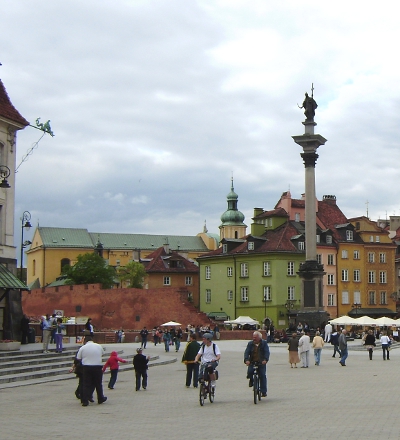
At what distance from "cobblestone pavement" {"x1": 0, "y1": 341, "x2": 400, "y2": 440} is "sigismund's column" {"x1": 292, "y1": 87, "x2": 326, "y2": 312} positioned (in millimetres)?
26100

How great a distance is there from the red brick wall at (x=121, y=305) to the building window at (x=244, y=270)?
29.1ft

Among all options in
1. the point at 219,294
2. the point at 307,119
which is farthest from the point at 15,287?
the point at 219,294

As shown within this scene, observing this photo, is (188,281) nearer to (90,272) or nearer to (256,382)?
(90,272)

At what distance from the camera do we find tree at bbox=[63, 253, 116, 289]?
314 ft

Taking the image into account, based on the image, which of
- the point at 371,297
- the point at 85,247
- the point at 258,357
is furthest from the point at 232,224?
the point at 258,357

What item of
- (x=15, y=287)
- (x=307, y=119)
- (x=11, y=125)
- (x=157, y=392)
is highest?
(x=307, y=119)

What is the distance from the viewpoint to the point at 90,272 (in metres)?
95.8

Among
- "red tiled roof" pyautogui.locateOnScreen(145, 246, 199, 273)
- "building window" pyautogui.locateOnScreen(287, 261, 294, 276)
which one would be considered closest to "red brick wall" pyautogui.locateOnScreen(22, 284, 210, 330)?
"building window" pyautogui.locateOnScreen(287, 261, 294, 276)

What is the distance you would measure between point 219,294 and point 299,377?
60.9 meters

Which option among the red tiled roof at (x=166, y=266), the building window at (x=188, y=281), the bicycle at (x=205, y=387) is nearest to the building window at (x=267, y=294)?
the red tiled roof at (x=166, y=266)

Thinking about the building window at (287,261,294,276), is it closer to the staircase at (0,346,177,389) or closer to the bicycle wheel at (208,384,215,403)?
the staircase at (0,346,177,389)

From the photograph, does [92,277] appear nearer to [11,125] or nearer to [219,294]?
[219,294]

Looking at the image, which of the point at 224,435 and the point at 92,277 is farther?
the point at 92,277

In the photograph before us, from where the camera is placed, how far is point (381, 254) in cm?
8831
